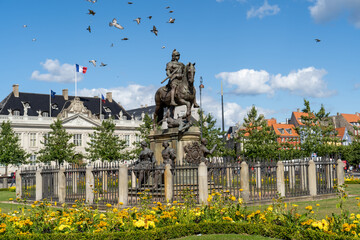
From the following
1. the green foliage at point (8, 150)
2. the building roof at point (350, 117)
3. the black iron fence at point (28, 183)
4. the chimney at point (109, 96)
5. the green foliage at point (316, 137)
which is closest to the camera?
the black iron fence at point (28, 183)

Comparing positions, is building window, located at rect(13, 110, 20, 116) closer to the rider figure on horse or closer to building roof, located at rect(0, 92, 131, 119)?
building roof, located at rect(0, 92, 131, 119)

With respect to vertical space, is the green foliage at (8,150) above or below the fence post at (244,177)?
above

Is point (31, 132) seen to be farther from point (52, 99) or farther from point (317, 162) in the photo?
point (317, 162)

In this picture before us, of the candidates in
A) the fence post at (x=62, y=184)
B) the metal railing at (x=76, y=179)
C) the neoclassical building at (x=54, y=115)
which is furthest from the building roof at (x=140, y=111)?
the metal railing at (x=76, y=179)

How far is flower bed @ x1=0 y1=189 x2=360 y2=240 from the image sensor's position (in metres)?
9.05

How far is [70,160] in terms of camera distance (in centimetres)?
6084

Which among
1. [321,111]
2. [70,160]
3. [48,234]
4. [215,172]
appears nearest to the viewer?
[48,234]

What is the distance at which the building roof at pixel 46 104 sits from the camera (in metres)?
78.6

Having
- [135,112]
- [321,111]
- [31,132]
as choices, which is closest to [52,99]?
[31,132]

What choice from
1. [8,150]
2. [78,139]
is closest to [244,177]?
[8,150]

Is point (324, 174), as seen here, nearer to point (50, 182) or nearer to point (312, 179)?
point (312, 179)

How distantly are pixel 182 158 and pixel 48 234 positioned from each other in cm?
968

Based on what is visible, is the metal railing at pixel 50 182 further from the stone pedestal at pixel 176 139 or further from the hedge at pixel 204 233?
the hedge at pixel 204 233

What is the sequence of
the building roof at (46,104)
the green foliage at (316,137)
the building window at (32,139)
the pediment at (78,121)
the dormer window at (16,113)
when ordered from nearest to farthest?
the green foliage at (316,137)
the building window at (32,139)
the dormer window at (16,113)
the building roof at (46,104)
the pediment at (78,121)
